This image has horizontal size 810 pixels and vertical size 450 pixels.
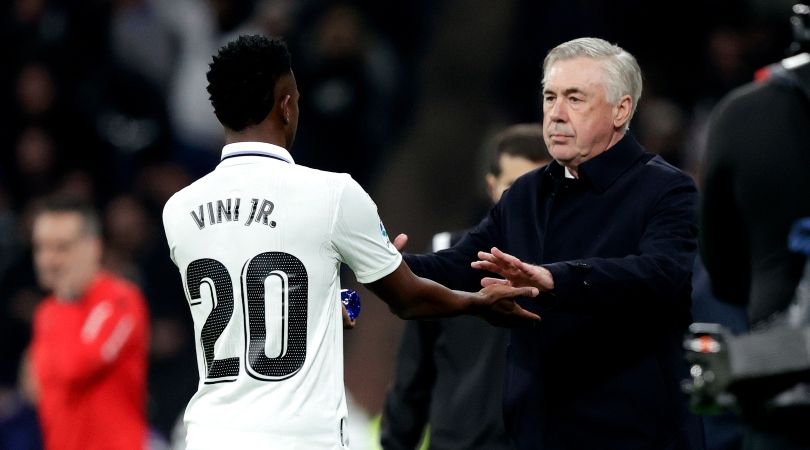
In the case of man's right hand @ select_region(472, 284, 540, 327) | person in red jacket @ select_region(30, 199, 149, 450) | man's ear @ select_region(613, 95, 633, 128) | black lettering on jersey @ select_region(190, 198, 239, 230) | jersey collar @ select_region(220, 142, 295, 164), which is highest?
man's ear @ select_region(613, 95, 633, 128)

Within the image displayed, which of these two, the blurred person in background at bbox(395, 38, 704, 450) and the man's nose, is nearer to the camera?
the blurred person in background at bbox(395, 38, 704, 450)

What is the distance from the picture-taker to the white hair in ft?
16.1

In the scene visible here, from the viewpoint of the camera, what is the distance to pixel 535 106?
10562mm

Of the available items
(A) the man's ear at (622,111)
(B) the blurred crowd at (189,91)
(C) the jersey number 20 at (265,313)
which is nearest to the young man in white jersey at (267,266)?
(C) the jersey number 20 at (265,313)

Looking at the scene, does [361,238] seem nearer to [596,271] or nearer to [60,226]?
[596,271]

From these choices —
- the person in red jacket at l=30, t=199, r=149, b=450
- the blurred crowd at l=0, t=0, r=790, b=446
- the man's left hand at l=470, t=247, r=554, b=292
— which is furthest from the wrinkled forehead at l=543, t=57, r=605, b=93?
the blurred crowd at l=0, t=0, r=790, b=446

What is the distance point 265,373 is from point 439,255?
984mm

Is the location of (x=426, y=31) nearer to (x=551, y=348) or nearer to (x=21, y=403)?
(x=21, y=403)

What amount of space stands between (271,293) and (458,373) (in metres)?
1.82

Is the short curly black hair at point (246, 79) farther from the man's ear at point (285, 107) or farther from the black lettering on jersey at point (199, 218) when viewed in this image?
the black lettering on jersey at point (199, 218)

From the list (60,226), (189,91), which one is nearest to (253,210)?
(60,226)

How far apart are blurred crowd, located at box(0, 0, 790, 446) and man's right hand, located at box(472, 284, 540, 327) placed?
17.7ft

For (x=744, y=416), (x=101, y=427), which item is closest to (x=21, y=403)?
(x=101, y=427)

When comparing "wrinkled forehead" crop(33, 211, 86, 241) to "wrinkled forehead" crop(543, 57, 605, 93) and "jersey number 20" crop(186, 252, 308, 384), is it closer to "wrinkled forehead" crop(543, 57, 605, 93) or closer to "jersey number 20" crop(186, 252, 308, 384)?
"wrinkled forehead" crop(543, 57, 605, 93)
